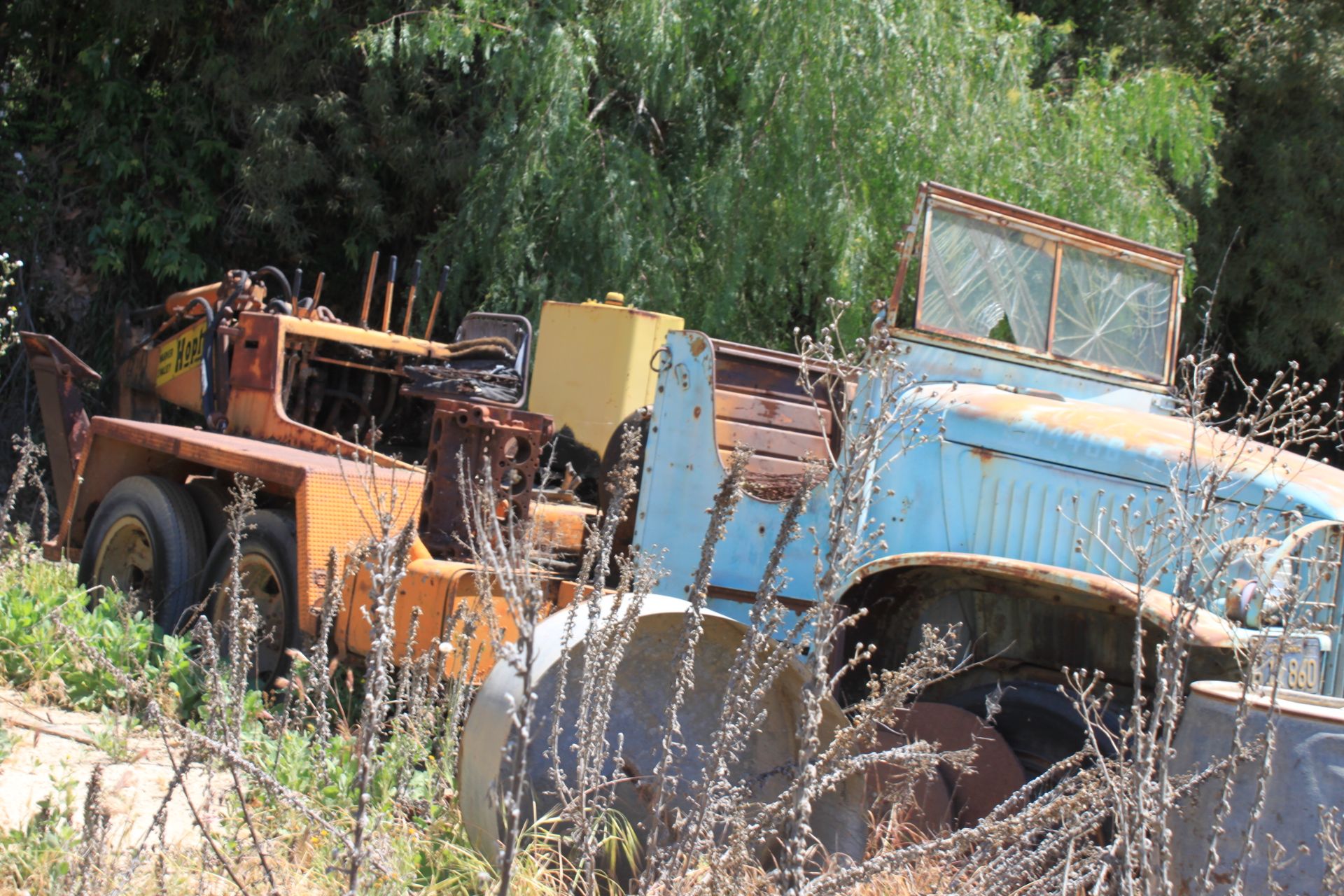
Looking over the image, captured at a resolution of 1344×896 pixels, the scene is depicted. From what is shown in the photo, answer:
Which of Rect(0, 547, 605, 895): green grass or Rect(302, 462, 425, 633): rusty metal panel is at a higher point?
Rect(302, 462, 425, 633): rusty metal panel

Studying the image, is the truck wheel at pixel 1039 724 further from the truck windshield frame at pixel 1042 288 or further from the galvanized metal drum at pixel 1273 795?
the truck windshield frame at pixel 1042 288

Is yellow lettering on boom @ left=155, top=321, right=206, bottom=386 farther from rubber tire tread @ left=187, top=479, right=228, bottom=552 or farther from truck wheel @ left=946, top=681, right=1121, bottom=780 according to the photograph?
truck wheel @ left=946, top=681, right=1121, bottom=780

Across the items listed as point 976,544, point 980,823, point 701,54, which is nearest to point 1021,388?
point 976,544

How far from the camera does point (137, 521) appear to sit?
5801mm

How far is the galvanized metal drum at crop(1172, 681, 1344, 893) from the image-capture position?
9.00ft

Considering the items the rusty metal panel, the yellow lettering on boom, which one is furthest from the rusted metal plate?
the yellow lettering on boom

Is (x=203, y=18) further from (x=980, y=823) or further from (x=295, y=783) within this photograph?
(x=980, y=823)

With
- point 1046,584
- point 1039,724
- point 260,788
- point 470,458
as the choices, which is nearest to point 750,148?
point 470,458

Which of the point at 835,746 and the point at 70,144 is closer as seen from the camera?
the point at 835,746

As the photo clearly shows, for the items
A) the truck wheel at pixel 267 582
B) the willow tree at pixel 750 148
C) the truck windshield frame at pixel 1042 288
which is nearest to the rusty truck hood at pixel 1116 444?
the truck windshield frame at pixel 1042 288

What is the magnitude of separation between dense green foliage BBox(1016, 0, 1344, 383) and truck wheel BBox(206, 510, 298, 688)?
9428mm

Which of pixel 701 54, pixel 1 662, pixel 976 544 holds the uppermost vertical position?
pixel 701 54

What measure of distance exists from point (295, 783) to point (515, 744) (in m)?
2.28

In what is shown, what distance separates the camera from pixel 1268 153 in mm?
12180
